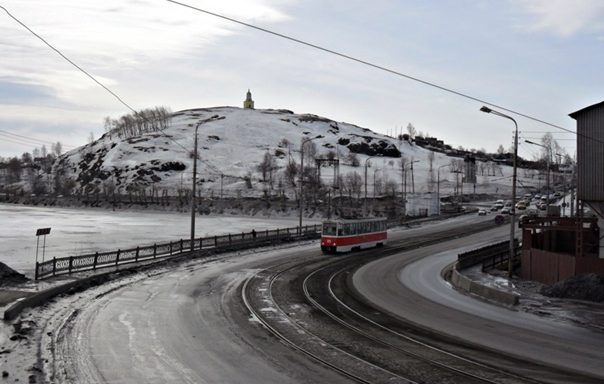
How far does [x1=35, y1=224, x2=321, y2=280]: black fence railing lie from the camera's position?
2752cm

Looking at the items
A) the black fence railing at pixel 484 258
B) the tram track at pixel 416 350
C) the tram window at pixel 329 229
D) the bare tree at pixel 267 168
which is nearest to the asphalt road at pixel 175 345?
the tram track at pixel 416 350

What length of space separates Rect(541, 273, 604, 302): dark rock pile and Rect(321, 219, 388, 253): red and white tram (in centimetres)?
2020

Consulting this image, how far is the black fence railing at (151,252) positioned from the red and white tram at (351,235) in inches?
273

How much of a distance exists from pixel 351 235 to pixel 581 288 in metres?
22.9

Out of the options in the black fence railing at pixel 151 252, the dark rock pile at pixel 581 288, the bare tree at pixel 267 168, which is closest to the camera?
the dark rock pile at pixel 581 288

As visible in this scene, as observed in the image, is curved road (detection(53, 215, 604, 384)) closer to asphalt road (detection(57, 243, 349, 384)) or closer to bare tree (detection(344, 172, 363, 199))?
asphalt road (detection(57, 243, 349, 384))

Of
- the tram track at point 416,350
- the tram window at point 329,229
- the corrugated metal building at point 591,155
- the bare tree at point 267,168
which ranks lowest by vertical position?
the tram track at point 416,350

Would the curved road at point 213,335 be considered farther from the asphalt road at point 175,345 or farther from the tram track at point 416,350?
the tram track at point 416,350

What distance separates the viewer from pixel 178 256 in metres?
37.6

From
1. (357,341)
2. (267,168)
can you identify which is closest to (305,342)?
(357,341)

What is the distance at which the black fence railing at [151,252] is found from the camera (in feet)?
90.3

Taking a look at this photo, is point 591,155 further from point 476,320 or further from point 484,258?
point 476,320

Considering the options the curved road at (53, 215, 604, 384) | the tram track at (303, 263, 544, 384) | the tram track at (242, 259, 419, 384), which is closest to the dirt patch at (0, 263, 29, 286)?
the curved road at (53, 215, 604, 384)

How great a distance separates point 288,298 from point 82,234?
39.5 metres
